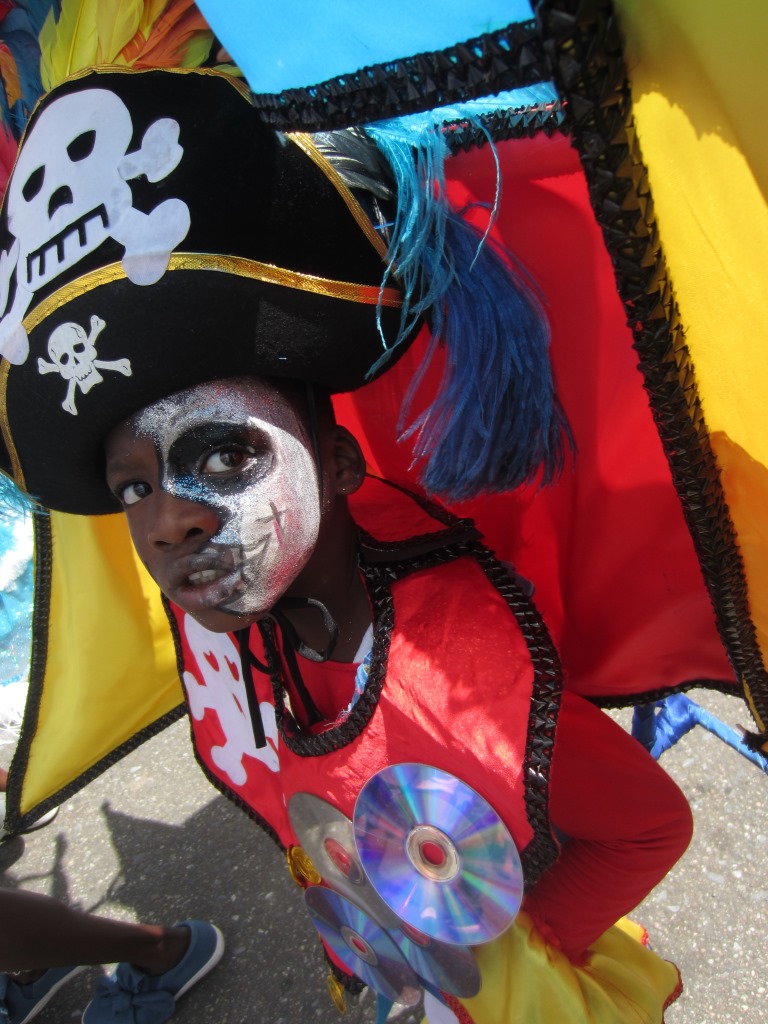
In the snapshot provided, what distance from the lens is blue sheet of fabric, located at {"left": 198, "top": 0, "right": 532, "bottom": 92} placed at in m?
0.52

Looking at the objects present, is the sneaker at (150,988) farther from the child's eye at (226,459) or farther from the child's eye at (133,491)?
the child's eye at (226,459)

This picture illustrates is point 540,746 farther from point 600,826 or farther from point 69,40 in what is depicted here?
point 69,40

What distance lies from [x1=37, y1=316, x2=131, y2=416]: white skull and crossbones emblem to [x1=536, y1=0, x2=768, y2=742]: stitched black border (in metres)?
0.53

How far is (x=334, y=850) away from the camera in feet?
3.78

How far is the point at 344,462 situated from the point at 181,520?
255 mm

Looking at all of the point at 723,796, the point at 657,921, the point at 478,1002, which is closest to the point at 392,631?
the point at 478,1002

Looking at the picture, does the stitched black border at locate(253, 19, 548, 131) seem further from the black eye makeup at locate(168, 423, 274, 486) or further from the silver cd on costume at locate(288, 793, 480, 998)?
the silver cd on costume at locate(288, 793, 480, 998)

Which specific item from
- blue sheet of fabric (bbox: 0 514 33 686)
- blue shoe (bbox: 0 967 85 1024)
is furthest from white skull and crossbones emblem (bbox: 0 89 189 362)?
blue shoe (bbox: 0 967 85 1024)

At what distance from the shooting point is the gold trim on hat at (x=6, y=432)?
36.3 inches

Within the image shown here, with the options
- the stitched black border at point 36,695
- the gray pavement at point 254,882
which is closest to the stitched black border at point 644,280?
the gray pavement at point 254,882

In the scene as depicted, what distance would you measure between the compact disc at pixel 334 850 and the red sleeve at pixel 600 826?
0.22m

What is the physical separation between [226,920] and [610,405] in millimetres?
1546

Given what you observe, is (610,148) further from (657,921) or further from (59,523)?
(657,921)

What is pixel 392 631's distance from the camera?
3.44 ft
